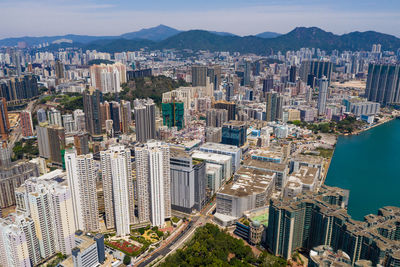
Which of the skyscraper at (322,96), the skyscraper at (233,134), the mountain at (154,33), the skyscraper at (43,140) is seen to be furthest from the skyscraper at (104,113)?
the mountain at (154,33)

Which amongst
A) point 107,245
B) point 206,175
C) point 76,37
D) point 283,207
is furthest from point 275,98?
point 76,37

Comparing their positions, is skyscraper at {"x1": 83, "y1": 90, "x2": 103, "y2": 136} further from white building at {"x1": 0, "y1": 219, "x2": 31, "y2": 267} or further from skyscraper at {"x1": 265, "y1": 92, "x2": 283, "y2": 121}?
skyscraper at {"x1": 265, "y1": 92, "x2": 283, "y2": 121}

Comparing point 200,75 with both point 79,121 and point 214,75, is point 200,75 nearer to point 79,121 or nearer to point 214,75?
point 214,75

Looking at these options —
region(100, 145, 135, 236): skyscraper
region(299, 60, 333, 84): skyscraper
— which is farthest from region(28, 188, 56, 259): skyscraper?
region(299, 60, 333, 84): skyscraper

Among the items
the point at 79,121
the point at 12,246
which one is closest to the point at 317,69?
the point at 79,121

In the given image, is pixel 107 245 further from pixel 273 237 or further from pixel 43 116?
pixel 43 116

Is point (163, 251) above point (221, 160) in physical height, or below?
below
